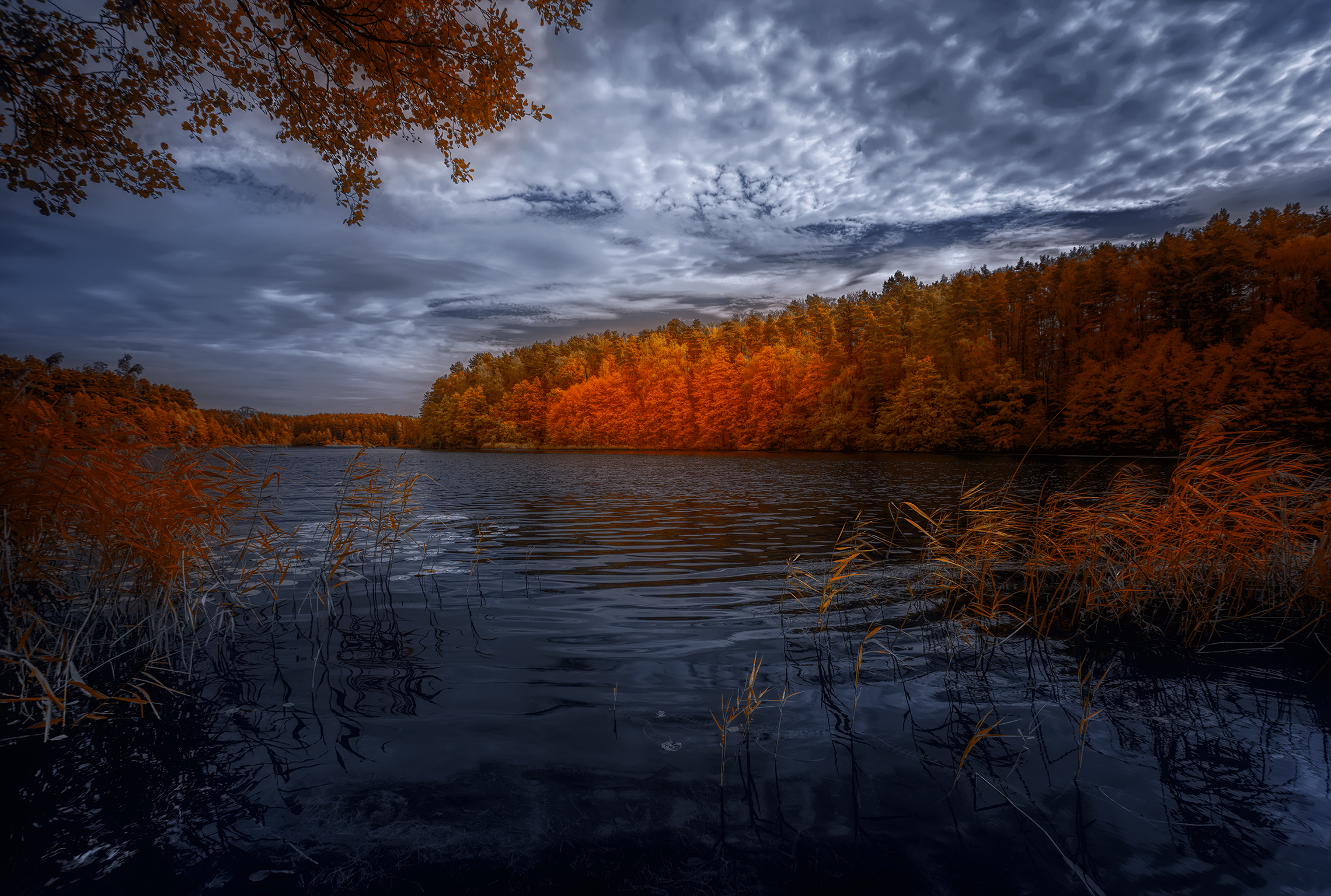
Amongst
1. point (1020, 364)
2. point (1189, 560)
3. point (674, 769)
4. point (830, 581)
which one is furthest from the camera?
point (1020, 364)

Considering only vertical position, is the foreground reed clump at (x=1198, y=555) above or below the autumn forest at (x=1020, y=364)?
below

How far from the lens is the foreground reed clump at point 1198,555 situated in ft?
19.1

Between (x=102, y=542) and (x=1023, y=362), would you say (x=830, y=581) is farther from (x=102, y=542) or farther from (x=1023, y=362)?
(x=1023, y=362)

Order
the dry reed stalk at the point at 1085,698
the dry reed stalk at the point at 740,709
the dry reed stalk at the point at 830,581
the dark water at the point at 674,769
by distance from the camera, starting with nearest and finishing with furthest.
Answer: the dark water at the point at 674,769, the dry reed stalk at the point at 1085,698, the dry reed stalk at the point at 740,709, the dry reed stalk at the point at 830,581

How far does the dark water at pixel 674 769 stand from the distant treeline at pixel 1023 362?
23.1 meters

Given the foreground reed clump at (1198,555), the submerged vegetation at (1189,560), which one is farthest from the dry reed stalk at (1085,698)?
the foreground reed clump at (1198,555)

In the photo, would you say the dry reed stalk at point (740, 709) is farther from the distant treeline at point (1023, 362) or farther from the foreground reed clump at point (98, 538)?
the distant treeline at point (1023, 362)

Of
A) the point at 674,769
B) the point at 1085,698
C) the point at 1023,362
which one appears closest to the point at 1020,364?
the point at 1023,362

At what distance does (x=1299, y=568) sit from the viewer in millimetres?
6273

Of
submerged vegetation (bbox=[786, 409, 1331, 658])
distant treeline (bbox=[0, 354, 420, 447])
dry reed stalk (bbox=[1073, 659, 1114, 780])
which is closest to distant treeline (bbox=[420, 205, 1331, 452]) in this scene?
submerged vegetation (bbox=[786, 409, 1331, 658])

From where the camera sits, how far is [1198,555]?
6.08 meters

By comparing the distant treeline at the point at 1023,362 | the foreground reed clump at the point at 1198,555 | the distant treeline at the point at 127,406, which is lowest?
the foreground reed clump at the point at 1198,555

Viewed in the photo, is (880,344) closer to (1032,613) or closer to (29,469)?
(1032,613)

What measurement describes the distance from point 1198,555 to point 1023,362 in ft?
208
